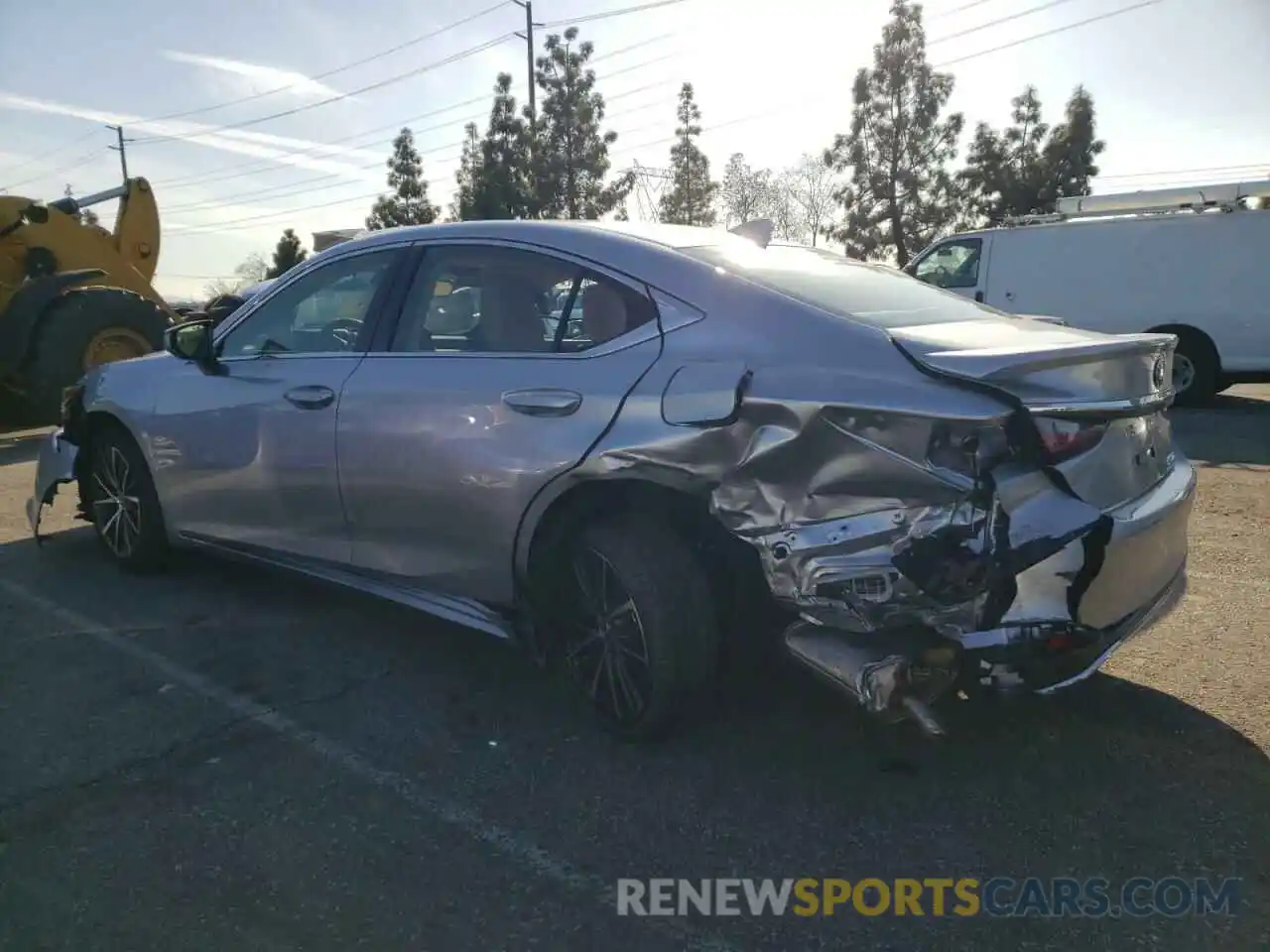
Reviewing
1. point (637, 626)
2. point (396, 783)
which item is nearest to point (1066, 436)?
point (637, 626)

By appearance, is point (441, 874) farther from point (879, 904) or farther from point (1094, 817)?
point (1094, 817)

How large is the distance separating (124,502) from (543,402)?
289 centimetres

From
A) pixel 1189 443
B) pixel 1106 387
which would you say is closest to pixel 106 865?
pixel 1106 387

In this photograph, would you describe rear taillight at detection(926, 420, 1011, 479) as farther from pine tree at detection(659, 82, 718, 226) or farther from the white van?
pine tree at detection(659, 82, 718, 226)

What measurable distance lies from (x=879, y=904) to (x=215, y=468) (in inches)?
130

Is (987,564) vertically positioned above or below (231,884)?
above

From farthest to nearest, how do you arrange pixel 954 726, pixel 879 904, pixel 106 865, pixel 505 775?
pixel 954 726
pixel 505 775
pixel 106 865
pixel 879 904

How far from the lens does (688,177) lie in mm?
35844

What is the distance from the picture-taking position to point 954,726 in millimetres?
3234

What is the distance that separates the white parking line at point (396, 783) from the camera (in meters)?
2.40

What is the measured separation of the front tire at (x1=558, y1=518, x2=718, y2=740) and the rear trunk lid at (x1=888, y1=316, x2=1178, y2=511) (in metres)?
0.95

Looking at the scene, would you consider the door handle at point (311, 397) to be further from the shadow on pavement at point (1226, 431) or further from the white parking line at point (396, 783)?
the shadow on pavement at point (1226, 431)

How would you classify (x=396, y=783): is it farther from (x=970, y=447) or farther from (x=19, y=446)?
(x=19, y=446)

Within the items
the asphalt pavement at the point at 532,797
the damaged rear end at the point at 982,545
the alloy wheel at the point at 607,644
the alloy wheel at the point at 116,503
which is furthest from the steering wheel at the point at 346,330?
the damaged rear end at the point at 982,545
